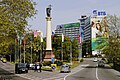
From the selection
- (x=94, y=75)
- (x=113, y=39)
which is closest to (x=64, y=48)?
(x=113, y=39)

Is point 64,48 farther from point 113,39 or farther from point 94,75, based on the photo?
point 94,75

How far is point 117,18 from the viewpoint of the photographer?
77125 millimetres

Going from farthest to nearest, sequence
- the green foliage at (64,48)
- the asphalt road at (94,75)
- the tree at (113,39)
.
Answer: the green foliage at (64,48) → the tree at (113,39) → the asphalt road at (94,75)

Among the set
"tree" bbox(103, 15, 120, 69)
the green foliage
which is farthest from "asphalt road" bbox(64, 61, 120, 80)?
the green foliage

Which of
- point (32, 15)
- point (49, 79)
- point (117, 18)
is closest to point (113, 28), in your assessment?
point (117, 18)

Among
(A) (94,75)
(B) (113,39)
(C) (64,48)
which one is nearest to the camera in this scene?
(A) (94,75)

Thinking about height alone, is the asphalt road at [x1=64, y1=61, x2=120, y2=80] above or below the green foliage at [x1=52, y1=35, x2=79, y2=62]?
below

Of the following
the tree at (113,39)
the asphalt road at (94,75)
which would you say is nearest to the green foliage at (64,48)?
the tree at (113,39)

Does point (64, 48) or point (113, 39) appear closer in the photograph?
point (113, 39)

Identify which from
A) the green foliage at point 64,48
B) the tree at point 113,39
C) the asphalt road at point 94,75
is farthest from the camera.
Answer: the green foliage at point 64,48

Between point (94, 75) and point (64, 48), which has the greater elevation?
point (64, 48)

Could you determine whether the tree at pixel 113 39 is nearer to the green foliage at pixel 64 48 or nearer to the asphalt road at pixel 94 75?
the asphalt road at pixel 94 75

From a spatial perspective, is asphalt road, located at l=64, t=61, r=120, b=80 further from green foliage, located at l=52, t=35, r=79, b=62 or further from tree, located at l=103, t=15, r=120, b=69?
green foliage, located at l=52, t=35, r=79, b=62

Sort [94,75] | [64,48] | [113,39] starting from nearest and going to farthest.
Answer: [94,75] → [113,39] → [64,48]
